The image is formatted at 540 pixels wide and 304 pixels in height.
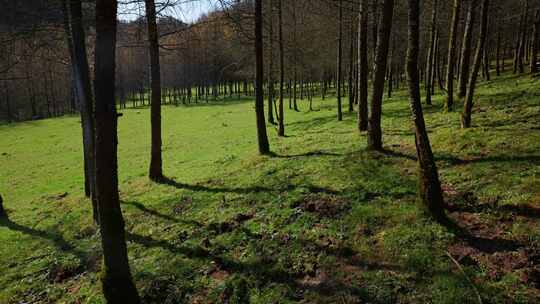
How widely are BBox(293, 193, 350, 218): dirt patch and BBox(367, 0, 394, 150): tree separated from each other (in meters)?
2.91

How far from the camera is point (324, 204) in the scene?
27.5 feet

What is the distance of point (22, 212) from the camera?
14.6m

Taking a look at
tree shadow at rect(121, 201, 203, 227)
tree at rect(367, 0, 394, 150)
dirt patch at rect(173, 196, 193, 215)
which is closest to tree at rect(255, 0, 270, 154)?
dirt patch at rect(173, 196, 193, 215)

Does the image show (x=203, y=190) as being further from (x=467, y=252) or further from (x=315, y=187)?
(x=467, y=252)

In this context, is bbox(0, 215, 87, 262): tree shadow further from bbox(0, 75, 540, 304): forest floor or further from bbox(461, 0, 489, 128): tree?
bbox(461, 0, 489, 128): tree

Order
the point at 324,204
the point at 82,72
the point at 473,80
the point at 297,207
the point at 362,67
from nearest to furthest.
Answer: the point at 324,204, the point at 297,207, the point at 473,80, the point at 82,72, the point at 362,67

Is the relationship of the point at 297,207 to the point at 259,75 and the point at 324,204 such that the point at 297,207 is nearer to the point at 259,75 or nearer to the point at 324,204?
the point at 324,204

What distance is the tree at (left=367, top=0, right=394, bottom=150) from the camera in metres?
9.42

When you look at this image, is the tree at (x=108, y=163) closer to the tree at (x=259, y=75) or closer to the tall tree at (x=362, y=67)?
the tree at (x=259, y=75)

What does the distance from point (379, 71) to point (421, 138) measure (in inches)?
160

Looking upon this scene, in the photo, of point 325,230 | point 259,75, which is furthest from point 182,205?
point 259,75

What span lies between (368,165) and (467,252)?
14.0 ft

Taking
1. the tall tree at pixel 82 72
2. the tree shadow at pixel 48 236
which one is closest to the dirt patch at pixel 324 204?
the tree shadow at pixel 48 236

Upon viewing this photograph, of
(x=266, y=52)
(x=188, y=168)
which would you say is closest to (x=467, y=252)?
(x=188, y=168)
